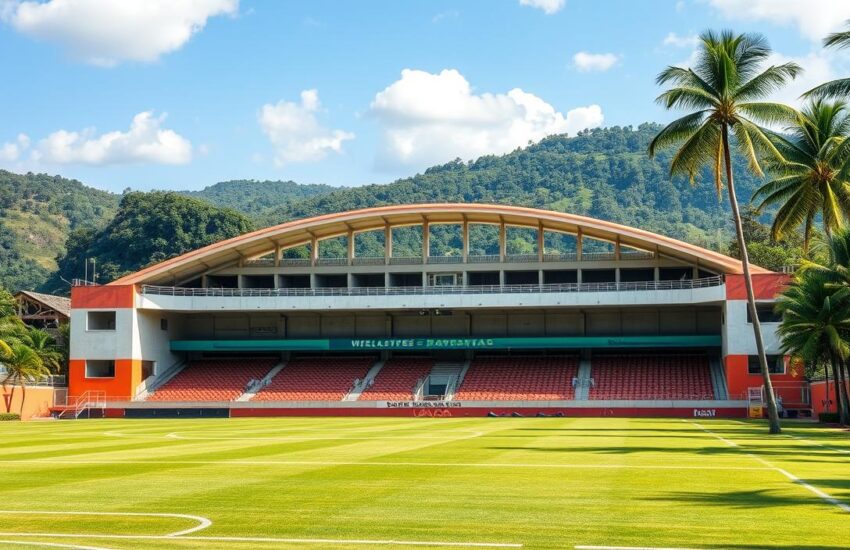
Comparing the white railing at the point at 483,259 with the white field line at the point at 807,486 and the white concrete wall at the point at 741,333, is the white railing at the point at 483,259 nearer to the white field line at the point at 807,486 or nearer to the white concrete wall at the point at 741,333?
the white concrete wall at the point at 741,333

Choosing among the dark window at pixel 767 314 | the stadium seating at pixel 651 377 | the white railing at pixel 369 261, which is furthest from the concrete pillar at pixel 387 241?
the dark window at pixel 767 314

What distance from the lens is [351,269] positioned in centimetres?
8306

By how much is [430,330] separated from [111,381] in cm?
2523

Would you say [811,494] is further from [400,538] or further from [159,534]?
[159,534]

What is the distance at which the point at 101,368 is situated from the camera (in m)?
79.4

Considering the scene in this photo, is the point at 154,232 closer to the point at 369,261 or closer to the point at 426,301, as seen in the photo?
the point at 369,261

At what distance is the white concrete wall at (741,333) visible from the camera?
2810 inches

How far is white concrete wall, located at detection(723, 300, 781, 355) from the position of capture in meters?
71.4

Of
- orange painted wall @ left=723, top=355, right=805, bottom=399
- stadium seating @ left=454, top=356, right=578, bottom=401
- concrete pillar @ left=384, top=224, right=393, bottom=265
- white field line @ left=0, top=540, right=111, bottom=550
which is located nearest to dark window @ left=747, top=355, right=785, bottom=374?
orange painted wall @ left=723, top=355, right=805, bottom=399

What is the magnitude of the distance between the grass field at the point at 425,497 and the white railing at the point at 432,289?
46516 millimetres

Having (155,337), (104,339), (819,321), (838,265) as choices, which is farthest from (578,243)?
(104,339)

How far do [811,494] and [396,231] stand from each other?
144 meters

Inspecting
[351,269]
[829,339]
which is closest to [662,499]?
[829,339]

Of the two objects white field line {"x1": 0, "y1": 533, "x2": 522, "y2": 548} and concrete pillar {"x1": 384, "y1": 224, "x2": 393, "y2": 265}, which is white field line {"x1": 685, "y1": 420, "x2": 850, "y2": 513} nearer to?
white field line {"x1": 0, "y1": 533, "x2": 522, "y2": 548}
